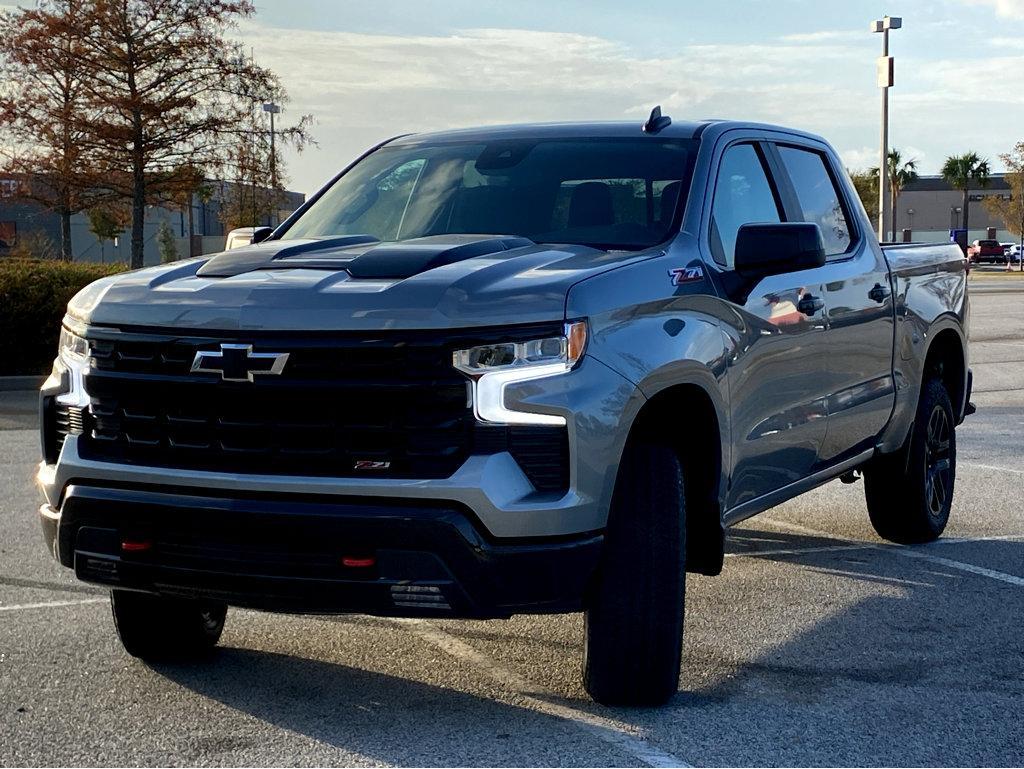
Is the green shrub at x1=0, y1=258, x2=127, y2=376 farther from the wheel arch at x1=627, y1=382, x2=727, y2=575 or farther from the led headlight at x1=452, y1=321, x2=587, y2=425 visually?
the led headlight at x1=452, y1=321, x2=587, y2=425

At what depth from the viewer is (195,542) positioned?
418cm

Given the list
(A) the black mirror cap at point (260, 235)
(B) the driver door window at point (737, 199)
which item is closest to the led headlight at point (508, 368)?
(B) the driver door window at point (737, 199)

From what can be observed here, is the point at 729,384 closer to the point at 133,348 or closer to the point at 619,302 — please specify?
the point at 619,302

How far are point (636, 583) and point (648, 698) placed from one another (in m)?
0.42

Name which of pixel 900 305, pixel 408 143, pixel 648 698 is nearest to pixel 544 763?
pixel 648 698

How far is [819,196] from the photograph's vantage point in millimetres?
6664

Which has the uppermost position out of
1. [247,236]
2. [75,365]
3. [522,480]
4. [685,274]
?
[247,236]

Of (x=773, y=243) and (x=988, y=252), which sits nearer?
(x=773, y=243)

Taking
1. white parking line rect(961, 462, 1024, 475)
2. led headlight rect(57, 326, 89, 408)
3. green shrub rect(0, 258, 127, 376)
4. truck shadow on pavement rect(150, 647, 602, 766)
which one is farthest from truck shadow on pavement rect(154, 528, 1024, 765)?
green shrub rect(0, 258, 127, 376)

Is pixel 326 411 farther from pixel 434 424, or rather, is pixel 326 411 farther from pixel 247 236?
pixel 247 236

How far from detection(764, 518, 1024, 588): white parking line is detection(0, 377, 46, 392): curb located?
10.4 meters

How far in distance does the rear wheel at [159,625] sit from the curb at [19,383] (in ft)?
38.3

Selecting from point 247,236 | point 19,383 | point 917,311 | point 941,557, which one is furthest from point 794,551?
point 19,383

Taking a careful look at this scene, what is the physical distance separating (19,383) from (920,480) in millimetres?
11635
